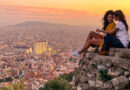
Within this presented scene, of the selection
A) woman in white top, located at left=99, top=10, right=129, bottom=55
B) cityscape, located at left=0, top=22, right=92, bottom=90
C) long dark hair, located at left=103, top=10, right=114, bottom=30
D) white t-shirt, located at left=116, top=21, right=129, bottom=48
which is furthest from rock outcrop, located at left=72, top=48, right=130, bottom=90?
cityscape, located at left=0, top=22, right=92, bottom=90

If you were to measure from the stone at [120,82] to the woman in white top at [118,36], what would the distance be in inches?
27.9

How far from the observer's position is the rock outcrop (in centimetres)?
353

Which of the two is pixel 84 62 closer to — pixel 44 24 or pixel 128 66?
pixel 128 66

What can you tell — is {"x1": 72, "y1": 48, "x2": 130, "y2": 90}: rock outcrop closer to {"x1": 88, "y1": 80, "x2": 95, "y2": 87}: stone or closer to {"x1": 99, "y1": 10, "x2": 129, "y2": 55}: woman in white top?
{"x1": 88, "y1": 80, "x2": 95, "y2": 87}: stone

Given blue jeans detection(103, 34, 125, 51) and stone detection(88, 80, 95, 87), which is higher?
blue jeans detection(103, 34, 125, 51)

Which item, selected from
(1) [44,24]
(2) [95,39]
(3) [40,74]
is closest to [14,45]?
(1) [44,24]

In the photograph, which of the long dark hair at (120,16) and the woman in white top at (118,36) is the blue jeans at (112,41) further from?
the long dark hair at (120,16)

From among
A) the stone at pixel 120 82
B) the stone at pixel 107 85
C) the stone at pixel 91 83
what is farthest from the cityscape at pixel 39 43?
the stone at pixel 120 82

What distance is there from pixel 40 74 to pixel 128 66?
135 feet

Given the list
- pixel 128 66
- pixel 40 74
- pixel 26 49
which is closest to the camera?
pixel 128 66

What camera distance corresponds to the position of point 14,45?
3696 inches

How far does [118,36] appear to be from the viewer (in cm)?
439

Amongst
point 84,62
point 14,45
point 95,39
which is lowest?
point 14,45

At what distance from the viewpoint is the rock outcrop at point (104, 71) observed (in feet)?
11.6
